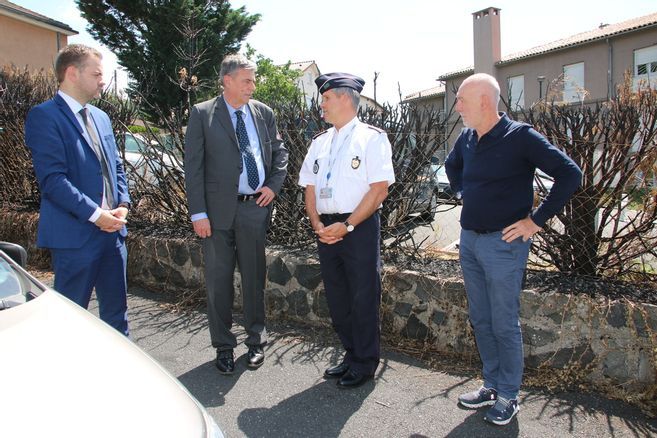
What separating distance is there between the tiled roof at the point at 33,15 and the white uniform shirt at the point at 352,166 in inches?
836

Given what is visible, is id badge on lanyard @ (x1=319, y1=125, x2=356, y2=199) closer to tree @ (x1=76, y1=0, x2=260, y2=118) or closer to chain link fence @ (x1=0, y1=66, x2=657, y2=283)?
chain link fence @ (x1=0, y1=66, x2=657, y2=283)

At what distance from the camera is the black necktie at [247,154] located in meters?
3.63

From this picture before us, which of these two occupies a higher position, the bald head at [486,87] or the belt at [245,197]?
the bald head at [486,87]

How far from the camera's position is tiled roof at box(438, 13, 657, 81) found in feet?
77.7

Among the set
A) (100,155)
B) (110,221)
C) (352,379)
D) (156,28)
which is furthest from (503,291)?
(156,28)

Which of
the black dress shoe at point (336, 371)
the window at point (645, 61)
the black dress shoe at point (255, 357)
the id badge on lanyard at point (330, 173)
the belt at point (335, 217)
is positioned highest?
the window at point (645, 61)

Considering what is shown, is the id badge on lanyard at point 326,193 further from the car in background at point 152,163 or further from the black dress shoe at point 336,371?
the car in background at point 152,163

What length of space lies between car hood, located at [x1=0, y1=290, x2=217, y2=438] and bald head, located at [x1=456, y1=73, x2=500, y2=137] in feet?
6.74

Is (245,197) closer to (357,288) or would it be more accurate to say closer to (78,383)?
(357,288)

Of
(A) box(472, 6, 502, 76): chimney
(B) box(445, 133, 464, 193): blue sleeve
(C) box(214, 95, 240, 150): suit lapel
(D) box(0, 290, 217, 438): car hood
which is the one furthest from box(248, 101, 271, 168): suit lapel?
(A) box(472, 6, 502, 76): chimney

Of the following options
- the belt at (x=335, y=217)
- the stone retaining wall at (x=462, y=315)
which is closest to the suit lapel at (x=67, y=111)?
the belt at (x=335, y=217)

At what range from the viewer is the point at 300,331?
14.1 feet

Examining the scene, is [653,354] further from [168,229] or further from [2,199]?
[2,199]

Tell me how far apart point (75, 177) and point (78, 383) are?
5.84 ft
